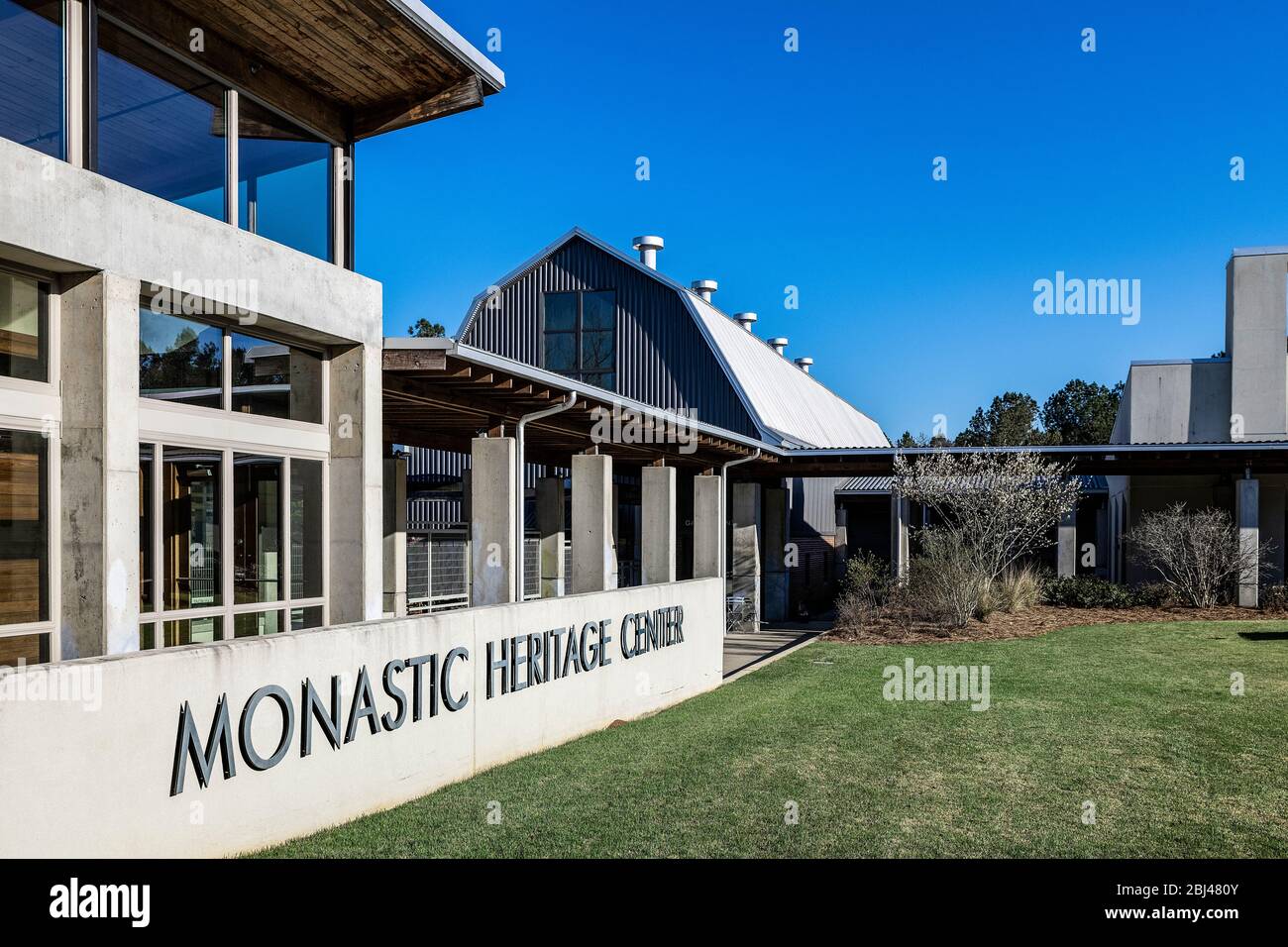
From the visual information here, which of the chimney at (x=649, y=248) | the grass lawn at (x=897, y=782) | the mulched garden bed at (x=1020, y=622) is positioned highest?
the chimney at (x=649, y=248)

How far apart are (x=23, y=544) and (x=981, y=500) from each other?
60.0ft

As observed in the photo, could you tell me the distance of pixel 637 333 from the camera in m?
27.1

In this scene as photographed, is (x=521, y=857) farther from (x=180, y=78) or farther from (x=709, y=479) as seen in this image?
(x=709, y=479)

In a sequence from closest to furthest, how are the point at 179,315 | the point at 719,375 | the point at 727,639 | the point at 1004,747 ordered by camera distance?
the point at 179,315, the point at 1004,747, the point at 727,639, the point at 719,375

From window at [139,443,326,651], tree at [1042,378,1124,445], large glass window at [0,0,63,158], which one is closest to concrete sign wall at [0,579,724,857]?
window at [139,443,326,651]

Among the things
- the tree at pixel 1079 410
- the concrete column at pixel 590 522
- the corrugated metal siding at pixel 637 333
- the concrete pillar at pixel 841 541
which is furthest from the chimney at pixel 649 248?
the tree at pixel 1079 410

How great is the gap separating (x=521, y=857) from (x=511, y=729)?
125 inches

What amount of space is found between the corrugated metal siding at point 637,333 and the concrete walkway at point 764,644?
5.32 meters

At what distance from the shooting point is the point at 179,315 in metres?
7.72

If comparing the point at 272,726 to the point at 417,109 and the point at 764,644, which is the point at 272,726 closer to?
the point at 417,109

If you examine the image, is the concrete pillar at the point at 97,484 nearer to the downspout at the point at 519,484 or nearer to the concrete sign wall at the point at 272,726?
the concrete sign wall at the point at 272,726

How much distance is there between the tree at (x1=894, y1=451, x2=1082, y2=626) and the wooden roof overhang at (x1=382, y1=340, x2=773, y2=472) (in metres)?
4.60

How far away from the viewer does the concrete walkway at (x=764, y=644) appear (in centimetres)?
1723

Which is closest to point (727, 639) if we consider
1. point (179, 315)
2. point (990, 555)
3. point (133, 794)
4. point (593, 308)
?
point (990, 555)
